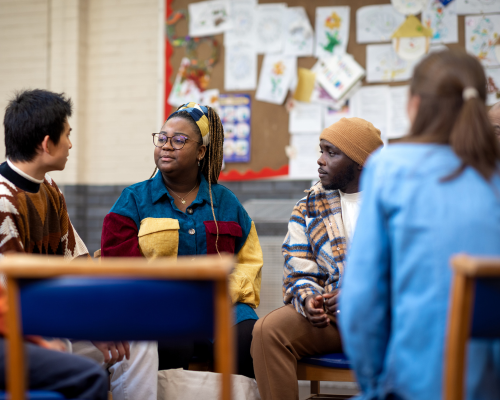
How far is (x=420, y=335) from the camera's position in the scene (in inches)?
45.9

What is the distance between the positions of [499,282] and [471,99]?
409 millimetres

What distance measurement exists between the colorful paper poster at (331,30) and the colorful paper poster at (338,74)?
0.06m

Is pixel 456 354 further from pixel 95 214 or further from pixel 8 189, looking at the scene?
pixel 95 214

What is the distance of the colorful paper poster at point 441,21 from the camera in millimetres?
3643

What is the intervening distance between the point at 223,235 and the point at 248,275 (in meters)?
0.21

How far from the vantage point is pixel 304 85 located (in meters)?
3.93

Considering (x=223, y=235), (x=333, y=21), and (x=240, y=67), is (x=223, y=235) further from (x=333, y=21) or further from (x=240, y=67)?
(x=333, y=21)

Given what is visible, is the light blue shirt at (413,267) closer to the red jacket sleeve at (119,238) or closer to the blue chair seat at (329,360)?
the blue chair seat at (329,360)

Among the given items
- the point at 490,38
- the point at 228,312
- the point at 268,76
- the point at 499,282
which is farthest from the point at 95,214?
the point at 499,282

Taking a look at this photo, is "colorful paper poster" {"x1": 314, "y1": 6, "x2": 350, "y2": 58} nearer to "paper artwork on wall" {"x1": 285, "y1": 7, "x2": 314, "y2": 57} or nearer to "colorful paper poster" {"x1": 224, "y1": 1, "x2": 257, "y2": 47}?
"paper artwork on wall" {"x1": 285, "y1": 7, "x2": 314, "y2": 57}

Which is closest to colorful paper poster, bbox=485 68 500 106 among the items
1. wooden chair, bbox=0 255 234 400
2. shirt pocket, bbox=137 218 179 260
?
shirt pocket, bbox=137 218 179 260

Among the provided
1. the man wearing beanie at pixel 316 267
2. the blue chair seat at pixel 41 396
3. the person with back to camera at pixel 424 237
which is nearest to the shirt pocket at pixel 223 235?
the man wearing beanie at pixel 316 267

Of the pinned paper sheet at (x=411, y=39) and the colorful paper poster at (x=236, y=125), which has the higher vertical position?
the pinned paper sheet at (x=411, y=39)

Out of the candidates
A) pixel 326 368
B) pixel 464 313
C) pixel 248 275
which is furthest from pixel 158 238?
pixel 464 313
